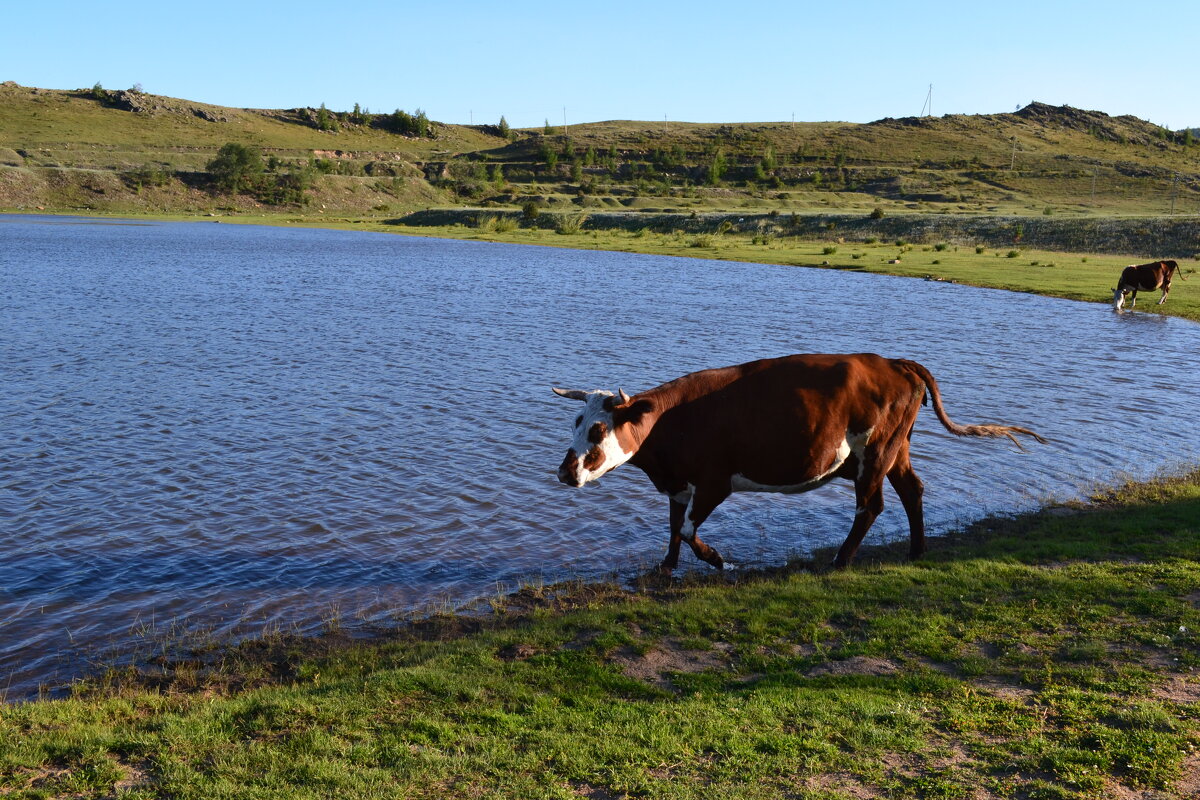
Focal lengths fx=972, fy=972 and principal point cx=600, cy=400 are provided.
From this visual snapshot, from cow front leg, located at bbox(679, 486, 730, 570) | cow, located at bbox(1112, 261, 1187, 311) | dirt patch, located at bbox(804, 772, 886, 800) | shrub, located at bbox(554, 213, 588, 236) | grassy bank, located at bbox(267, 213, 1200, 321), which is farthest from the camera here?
shrub, located at bbox(554, 213, 588, 236)

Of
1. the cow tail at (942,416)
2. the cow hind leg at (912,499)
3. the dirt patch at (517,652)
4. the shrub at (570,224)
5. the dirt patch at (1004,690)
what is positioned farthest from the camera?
the shrub at (570,224)

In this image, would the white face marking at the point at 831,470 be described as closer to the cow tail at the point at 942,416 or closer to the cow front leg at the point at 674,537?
the cow front leg at the point at 674,537

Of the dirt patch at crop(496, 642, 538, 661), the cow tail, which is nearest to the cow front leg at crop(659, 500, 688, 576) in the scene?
the dirt patch at crop(496, 642, 538, 661)

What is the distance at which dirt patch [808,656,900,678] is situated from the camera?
8.01 meters

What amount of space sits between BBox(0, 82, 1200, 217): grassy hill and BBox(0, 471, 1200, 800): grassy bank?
3335 inches

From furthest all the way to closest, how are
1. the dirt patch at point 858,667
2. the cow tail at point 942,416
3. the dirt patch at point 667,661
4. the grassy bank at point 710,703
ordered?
the cow tail at point 942,416 < the dirt patch at point 667,661 < the dirt patch at point 858,667 < the grassy bank at point 710,703

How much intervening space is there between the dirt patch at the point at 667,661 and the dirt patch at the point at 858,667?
0.79 metres

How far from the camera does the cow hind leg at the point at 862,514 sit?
36.9 feet

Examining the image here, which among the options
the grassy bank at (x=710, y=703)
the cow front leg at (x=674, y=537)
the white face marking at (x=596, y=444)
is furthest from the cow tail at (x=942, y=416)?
the white face marking at (x=596, y=444)

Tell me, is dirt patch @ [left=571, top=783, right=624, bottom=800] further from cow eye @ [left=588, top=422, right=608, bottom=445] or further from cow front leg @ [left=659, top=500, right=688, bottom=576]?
cow front leg @ [left=659, top=500, right=688, bottom=576]

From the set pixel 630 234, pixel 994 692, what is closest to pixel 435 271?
pixel 630 234

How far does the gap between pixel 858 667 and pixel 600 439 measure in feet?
11.8

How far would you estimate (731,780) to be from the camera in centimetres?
618

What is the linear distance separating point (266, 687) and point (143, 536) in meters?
5.43
